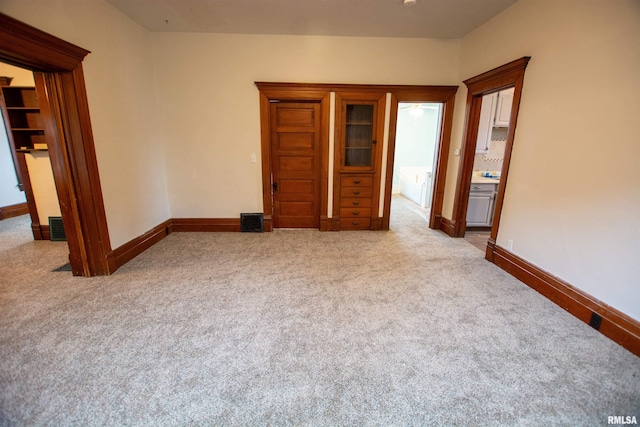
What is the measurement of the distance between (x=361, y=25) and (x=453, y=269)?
10.7 feet

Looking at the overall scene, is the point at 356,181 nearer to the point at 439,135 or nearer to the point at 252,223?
the point at 439,135

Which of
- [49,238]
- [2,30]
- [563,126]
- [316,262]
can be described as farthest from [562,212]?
[49,238]

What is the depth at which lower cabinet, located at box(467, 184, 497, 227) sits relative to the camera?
4.48m

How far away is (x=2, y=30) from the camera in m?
1.97

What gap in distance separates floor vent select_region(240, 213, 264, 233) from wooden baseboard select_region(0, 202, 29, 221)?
4.31 meters

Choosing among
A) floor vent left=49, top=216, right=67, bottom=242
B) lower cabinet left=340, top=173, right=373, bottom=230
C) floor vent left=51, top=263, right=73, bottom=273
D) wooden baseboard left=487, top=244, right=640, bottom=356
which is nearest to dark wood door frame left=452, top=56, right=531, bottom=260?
wooden baseboard left=487, top=244, right=640, bottom=356

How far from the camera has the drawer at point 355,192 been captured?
14.9ft

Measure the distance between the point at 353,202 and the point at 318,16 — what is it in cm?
257

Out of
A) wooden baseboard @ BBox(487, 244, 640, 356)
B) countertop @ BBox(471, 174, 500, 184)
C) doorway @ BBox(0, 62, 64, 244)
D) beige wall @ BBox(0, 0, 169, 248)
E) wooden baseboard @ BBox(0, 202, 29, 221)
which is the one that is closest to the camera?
wooden baseboard @ BBox(487, 244, 640, 356)

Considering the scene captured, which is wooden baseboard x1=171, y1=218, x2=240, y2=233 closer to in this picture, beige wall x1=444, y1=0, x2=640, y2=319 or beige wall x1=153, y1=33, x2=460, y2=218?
beige wall x1=153, y1=33, x2=460, y2=218

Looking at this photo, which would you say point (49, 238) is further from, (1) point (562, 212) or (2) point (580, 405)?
(1) point (562, 212)

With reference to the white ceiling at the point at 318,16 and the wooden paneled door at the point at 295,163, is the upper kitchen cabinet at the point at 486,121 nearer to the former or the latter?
the white ceiling at the point at 318,16

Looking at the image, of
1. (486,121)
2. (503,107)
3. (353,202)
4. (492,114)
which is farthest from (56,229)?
(503,107)

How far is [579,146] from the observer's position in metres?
2.36
